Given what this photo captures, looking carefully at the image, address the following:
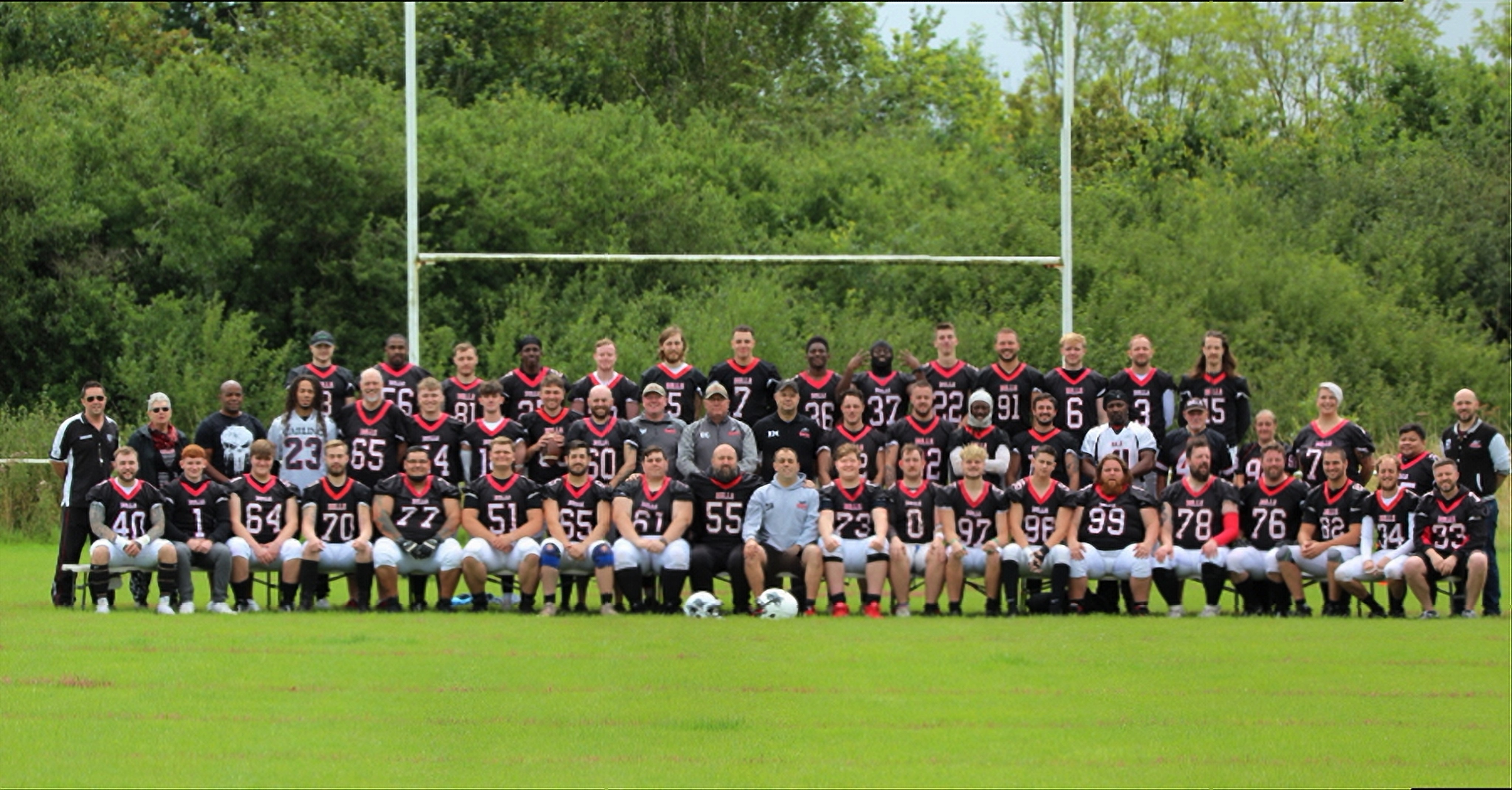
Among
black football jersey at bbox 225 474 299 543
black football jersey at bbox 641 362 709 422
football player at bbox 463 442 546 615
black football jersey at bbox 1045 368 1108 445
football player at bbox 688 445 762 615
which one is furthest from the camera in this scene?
black football jersey at bbox 641 362 709 422

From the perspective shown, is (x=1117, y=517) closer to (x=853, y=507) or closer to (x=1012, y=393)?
(x=1012, y=393)

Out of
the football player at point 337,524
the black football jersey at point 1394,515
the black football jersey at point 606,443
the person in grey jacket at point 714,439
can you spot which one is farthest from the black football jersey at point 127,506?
the black football jersey at point 1394,515

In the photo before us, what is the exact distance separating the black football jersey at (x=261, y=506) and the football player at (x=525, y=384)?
6.15 feet

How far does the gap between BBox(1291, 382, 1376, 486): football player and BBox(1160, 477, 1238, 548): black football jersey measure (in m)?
0.76

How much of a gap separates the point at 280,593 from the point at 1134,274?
15616mm

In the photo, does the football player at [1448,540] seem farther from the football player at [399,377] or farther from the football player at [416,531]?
the football player at [399,377]

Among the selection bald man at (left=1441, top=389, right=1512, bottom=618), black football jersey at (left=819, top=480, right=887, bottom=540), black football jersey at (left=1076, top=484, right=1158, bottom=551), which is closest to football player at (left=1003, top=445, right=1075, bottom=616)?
black football jersey at (left=1076, top=484, right=1158, bottom=551)

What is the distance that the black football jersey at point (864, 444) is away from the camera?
44.7 feet

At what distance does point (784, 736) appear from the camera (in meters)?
8.67

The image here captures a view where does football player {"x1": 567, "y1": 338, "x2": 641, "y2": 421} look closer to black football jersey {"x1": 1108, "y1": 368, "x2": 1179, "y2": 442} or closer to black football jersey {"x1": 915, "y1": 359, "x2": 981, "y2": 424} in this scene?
black football jersey {"x1": 915, "y1": 359, "x2": 981, "y2": 424}

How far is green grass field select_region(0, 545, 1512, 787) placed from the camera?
7914 mm

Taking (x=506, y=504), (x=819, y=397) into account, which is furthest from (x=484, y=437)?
(x=819, y=397)

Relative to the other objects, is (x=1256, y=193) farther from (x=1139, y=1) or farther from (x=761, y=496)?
(x=761, y=496)

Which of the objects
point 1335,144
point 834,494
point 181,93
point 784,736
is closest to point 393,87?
point 181,93
